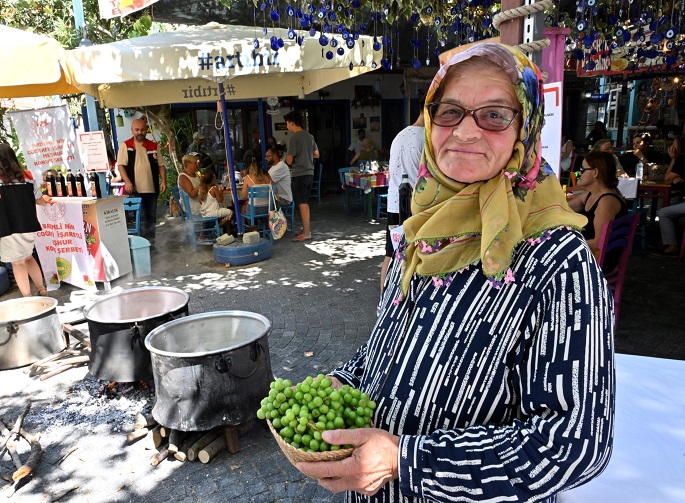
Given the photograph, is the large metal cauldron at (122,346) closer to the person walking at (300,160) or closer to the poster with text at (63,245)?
A: the poster with text at (63,245)

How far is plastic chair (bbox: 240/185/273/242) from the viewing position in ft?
28.3

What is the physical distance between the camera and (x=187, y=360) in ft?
10.4

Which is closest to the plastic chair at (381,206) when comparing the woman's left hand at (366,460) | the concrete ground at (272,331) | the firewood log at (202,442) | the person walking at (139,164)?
the concrete ground at (272,331)

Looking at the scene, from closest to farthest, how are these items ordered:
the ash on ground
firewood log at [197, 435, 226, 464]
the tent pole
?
1. firewood log at [197, 435, 226, 464]
2. the ash on ground
3. the tent pole

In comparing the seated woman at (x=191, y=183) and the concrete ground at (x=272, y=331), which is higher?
the seated woman at (x=191, y=183)

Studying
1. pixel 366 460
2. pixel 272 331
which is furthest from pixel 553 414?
pixel 272 331

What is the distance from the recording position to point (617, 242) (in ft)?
15.7

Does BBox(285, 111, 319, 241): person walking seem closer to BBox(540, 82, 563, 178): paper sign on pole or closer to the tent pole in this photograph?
the tent pole

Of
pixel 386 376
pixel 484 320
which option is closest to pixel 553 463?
pixel 484 320

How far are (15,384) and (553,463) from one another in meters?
4.86

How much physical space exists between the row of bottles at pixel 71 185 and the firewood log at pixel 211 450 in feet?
14.9

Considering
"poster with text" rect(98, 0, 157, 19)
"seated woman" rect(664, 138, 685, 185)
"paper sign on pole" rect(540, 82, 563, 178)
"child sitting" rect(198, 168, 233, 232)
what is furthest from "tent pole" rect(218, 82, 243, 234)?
"seated woman" rect(664, 138, 685, 185)

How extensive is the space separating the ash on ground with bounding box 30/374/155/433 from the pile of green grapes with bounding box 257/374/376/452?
9.43 ft

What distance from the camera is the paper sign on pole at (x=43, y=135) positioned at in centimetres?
719
